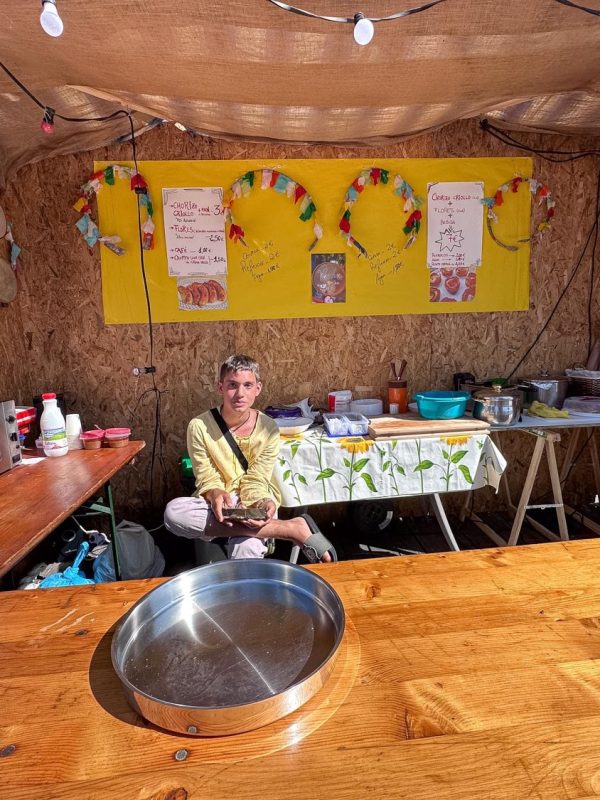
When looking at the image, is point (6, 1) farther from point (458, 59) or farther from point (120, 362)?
point (120, 362)

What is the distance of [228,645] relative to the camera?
78cm

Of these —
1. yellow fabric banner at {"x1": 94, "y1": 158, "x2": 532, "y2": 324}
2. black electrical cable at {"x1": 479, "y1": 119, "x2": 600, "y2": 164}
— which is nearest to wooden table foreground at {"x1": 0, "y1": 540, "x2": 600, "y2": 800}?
yellow fabric banner at {"x1": 94, "y1": 158, "x2": 532, "y2": 324}

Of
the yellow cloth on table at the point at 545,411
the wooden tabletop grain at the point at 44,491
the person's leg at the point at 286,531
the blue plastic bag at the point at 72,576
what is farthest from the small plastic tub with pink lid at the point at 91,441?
the yellow cloth on table at the point at 545,411

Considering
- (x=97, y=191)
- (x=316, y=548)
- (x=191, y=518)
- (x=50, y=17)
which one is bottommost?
(x=316, y=548)

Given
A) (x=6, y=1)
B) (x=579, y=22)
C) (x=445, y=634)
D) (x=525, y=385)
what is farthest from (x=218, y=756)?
(x=525, y=385)

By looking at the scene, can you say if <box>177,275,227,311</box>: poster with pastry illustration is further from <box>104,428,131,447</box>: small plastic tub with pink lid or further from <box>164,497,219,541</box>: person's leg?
<box>164,497,219,541</box>: person's leg

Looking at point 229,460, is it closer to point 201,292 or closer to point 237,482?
point 237,482

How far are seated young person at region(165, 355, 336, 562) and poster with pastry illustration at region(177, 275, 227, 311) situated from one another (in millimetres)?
1022

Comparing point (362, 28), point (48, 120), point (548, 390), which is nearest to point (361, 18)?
point (362, 28)

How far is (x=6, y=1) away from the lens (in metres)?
1.53

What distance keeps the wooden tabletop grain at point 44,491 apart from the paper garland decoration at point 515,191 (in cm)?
285

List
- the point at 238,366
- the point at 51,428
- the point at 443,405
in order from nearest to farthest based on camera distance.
A: the point at 238,366 → the point at 51,428 → the point at 443,405

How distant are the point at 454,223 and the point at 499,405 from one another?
1385mm

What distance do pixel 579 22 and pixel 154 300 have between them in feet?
8.72
